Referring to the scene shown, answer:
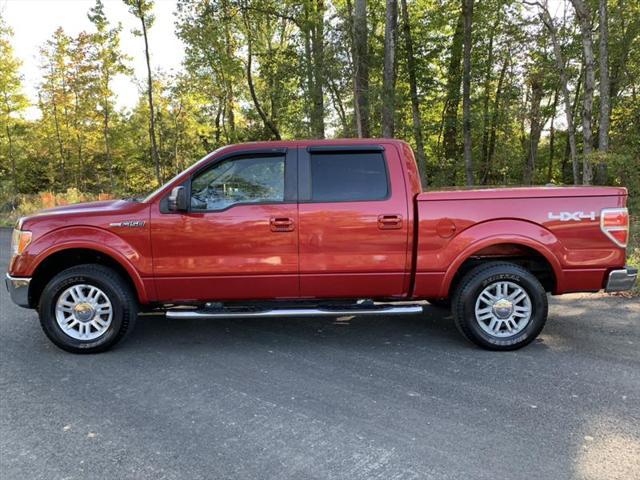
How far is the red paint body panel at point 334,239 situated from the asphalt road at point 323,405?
70 cm

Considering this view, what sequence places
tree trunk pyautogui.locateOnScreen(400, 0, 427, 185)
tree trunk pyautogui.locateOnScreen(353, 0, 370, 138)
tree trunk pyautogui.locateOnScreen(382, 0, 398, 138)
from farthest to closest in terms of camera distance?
tree trunk pyautogui.locateOnScreen(400, 0, 427, 185)
tree trunk pyautogui.locateOnScreen(353, 0, 370, 138)
tree trunk pyautogui.locateOnScreen(382, 0, 398, 138)

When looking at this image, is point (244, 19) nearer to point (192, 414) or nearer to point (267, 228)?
point (267, 228)

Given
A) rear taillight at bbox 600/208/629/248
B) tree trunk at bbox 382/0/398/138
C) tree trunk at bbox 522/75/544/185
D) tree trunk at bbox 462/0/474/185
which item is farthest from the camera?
tree trunk at bbox 522/75/544/185

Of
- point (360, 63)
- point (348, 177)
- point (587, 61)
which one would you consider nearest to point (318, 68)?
point (360, 63)

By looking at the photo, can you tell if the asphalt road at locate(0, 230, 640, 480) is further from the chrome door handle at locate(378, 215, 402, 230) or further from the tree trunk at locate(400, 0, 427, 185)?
the tree trunk at locate(400, 0, 427, 185)

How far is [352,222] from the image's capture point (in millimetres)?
4527

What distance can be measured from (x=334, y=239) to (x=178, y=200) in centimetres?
150

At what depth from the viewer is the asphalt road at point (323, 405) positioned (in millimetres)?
2781

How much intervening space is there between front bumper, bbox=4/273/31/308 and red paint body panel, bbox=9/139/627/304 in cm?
7

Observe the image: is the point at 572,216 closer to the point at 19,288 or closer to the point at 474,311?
the point at 474,311

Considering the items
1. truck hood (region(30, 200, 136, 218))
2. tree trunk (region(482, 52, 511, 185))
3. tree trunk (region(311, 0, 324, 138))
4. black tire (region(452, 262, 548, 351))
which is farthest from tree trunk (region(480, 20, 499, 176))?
truck hood (region(30, 200, 136, 218))

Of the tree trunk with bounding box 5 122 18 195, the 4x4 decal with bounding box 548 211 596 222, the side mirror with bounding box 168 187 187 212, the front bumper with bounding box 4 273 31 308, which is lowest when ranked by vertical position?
the front bumper with bounding box 4 273 31 308

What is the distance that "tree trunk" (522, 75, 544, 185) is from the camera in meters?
20.6

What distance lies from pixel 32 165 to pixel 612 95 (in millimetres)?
38692
